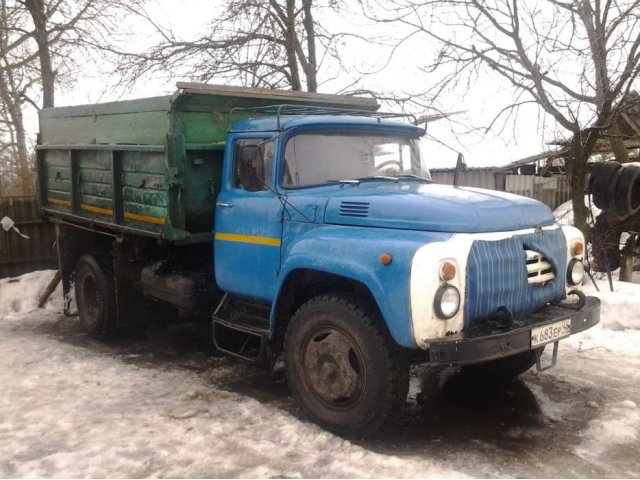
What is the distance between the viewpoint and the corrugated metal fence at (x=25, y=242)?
978 centimetres

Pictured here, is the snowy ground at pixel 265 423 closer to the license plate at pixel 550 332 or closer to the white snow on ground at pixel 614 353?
the white snow on ground at pixel 614 353

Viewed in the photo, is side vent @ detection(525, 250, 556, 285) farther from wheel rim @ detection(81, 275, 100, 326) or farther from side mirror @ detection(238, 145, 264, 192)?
wheel rim @ detection(81, 275, 100, 326)

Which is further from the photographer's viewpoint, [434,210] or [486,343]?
[434,210]

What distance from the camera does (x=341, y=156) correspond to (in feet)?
16.9

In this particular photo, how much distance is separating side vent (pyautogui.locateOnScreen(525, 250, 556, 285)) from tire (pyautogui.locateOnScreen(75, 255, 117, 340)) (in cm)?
467

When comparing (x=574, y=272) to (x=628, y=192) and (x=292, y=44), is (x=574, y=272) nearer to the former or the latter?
(x=628, y=192)

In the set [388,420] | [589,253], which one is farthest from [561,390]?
[589,253]

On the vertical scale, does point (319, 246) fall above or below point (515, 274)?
above

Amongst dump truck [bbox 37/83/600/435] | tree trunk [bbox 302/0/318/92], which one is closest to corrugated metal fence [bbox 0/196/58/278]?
dump truck [bbox 37/83/600/435]

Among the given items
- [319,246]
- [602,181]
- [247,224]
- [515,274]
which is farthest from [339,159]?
[602,181]

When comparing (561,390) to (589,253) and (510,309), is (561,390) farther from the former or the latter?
(589,253)

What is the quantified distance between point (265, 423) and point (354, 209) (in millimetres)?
1674

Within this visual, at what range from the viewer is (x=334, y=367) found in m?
4.36

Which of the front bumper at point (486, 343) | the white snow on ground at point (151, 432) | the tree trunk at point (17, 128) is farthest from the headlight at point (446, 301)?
the tree trunk at point (17, 128)
